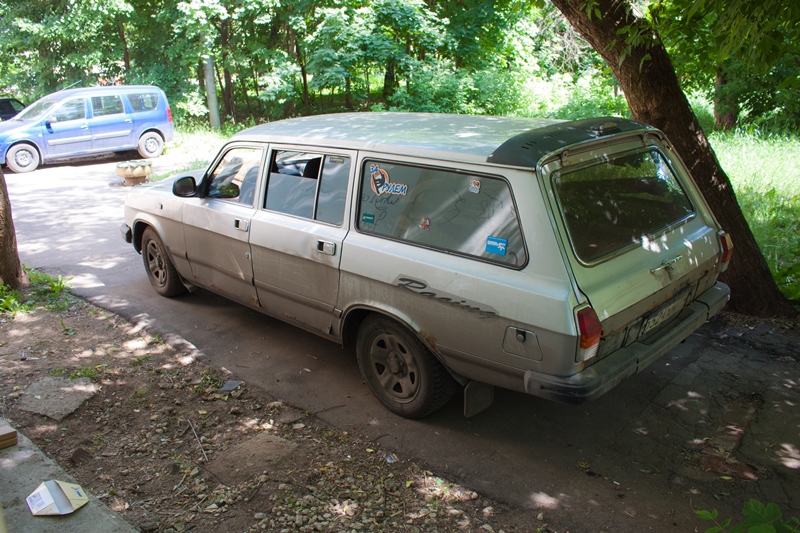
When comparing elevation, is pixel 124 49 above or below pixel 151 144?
above

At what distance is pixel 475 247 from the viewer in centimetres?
366

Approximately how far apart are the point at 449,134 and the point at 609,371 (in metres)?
1.83

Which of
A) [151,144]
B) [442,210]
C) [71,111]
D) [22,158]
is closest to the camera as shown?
[442,210]

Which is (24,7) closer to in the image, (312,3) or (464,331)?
(312,3)

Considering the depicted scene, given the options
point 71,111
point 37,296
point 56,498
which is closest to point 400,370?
point 56,498

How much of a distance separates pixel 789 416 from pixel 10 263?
23.4 ft

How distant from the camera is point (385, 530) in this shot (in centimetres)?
328

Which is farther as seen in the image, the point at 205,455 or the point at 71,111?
the point at 71,111

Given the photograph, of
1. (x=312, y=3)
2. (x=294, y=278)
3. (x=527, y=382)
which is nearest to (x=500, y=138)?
(x=527, y=382)

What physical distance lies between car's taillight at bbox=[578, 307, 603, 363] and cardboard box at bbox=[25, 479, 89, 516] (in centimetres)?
275

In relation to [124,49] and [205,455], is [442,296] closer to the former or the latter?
[205,455]

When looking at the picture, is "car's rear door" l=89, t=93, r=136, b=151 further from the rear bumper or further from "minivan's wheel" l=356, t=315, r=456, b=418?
the rear bumper

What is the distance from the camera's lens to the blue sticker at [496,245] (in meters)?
3.54

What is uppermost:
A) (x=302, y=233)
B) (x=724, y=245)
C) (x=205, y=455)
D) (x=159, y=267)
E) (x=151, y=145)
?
(x=151, y=145)
